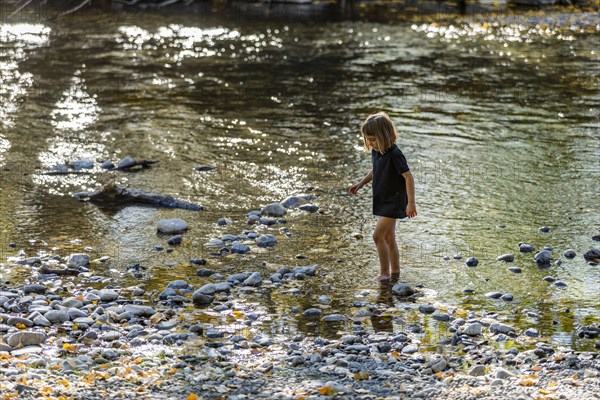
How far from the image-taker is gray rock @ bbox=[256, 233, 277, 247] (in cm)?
1063

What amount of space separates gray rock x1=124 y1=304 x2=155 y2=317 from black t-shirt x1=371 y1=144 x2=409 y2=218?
2497 millimetres

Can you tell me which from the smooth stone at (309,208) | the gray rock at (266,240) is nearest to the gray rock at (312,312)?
the gray rock at (266,240)

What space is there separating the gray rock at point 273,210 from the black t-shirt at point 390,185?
2.26m

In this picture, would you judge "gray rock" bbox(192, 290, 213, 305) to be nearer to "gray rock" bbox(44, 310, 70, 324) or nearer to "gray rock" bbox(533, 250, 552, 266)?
"gray rock" bbox(44, 310, 70, 324)

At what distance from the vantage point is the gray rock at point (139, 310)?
28.2ft

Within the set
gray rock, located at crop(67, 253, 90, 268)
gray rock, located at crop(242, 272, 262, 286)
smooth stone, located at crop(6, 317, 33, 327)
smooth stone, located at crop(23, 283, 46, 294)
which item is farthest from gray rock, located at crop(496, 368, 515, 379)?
gray rock, located at crop(67, 253, 90, 268)

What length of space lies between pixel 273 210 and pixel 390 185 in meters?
2.45

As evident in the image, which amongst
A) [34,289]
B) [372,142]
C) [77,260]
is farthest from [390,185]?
[34,289]

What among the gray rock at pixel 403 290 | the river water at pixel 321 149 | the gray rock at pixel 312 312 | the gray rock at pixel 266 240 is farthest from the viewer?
the gray rock at pixel 266 240

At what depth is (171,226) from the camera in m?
11.2

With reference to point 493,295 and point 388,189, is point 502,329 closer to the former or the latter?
point 493,295

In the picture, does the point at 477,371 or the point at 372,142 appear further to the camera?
the point at 372,142

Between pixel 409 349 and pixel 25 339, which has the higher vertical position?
pixel 25 339

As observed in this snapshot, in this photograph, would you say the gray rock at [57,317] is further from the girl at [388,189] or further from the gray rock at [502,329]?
the gray rock at [502,329]
